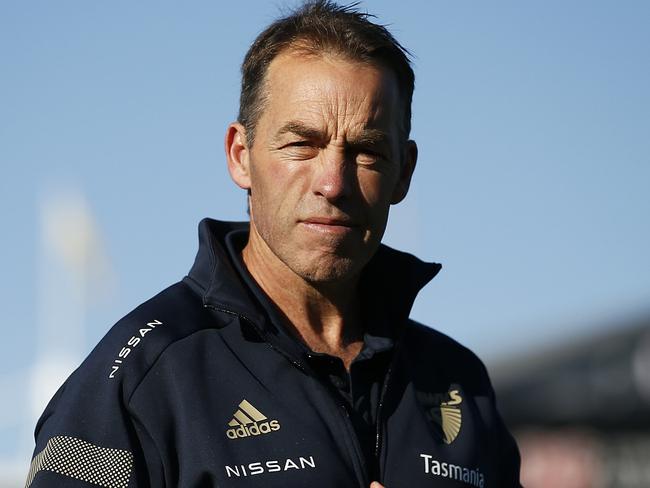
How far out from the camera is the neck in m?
3.83

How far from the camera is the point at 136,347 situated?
11.4 feet

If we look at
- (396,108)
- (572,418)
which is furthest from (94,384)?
(572,418)

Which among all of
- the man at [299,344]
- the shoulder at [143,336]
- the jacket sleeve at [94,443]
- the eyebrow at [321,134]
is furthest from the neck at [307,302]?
the jacket sleeve at [94,443]

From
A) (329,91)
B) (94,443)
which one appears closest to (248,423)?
(94,443)

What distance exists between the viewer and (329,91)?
12.2 ft

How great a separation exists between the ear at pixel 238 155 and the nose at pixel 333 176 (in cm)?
30

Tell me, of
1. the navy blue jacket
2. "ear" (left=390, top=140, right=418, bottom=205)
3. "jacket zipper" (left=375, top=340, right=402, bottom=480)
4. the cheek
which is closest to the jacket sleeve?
the navy blue jacket

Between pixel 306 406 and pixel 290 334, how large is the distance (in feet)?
0.73

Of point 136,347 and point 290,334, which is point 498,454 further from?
point 136,347

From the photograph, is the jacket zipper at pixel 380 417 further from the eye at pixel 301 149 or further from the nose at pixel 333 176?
the eye at pixel 301 149

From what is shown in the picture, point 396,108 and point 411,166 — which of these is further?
point 411,166

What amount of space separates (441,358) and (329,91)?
874mm

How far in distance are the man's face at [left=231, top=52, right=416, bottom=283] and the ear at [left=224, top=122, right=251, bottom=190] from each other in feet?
0.24

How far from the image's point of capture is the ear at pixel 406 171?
13.1 feet
